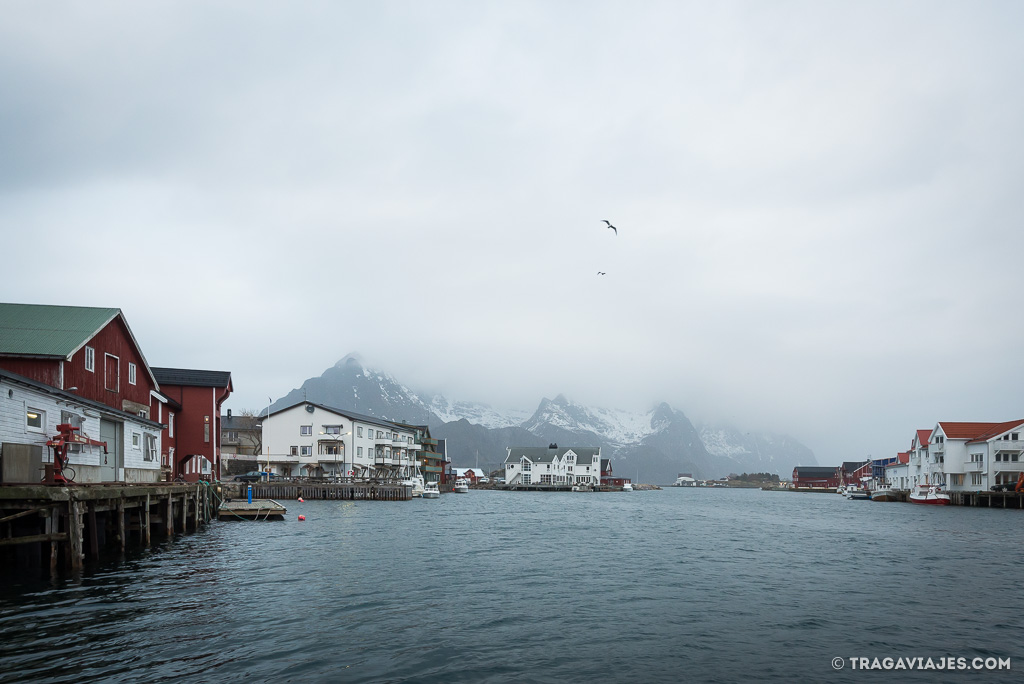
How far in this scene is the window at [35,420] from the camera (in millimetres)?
26906

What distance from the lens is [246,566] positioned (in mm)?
30297

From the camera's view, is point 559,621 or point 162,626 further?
point 559,621

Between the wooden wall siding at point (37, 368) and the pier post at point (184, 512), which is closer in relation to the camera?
the wooden wall siding at point (37, 368)

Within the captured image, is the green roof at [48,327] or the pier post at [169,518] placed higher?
the green roof at [48,327]

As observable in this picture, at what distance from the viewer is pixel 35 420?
2758 cm

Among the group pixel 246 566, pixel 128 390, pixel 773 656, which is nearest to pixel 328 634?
pixel 773 656

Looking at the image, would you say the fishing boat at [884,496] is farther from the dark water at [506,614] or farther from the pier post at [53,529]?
the pier post at [53,529]

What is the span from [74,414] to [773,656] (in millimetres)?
29423

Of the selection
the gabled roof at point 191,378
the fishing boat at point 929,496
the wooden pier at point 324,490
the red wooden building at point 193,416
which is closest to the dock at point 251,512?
the red wooden building at point 193,416

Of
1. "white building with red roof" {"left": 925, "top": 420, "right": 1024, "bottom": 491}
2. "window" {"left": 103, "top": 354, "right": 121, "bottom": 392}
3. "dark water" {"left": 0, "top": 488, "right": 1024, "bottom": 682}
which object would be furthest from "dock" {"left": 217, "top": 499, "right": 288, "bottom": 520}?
"white building with red roof" {"left": 925, "top": 420, "right": 1024, "bottom": 491}

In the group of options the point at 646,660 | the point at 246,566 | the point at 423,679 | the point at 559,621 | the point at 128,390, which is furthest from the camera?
the point at 128,390

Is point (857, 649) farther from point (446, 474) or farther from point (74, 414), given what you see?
point (446, 474)

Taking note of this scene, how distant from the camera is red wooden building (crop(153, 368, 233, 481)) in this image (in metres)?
60.0

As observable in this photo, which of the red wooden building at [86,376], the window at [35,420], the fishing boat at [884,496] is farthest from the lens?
the fishing boat at [884,496]
